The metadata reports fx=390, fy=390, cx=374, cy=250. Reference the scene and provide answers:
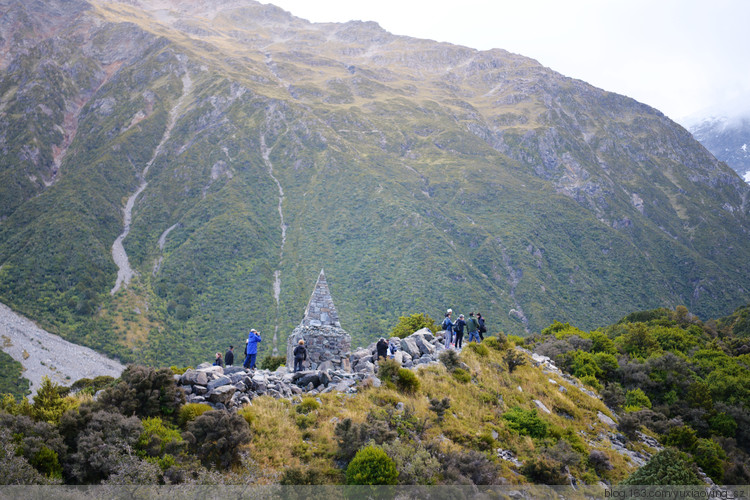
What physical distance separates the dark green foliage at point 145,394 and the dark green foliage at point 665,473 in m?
13.2

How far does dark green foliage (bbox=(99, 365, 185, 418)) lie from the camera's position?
10.2m

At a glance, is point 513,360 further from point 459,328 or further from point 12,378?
point 12,378

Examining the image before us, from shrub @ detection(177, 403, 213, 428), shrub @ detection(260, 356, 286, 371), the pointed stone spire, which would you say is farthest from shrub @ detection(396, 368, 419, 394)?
shrub @ detection(260, 356, 286, 371)

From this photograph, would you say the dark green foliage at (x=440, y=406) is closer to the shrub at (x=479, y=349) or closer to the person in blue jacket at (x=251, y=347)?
the shrub at (x=479, y=349)

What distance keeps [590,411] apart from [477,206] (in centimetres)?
13784

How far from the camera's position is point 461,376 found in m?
17.0

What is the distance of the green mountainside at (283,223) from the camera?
320ft

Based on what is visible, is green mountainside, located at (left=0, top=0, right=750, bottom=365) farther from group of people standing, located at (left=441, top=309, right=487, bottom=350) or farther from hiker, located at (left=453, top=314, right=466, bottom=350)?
hiker, located at (left=453, top=314, right=466, bottom=350)

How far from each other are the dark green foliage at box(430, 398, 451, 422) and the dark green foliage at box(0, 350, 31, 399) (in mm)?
70668

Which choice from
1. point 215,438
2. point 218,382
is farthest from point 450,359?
point 215,438

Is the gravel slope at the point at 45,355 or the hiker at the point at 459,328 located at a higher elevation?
the hiker at the point at 459,328

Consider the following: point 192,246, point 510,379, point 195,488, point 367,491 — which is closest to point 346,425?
point 367,491

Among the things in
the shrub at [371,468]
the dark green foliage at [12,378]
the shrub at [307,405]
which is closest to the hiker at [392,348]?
the shrub at [307,405]

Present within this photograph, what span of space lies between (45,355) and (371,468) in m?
89.0
